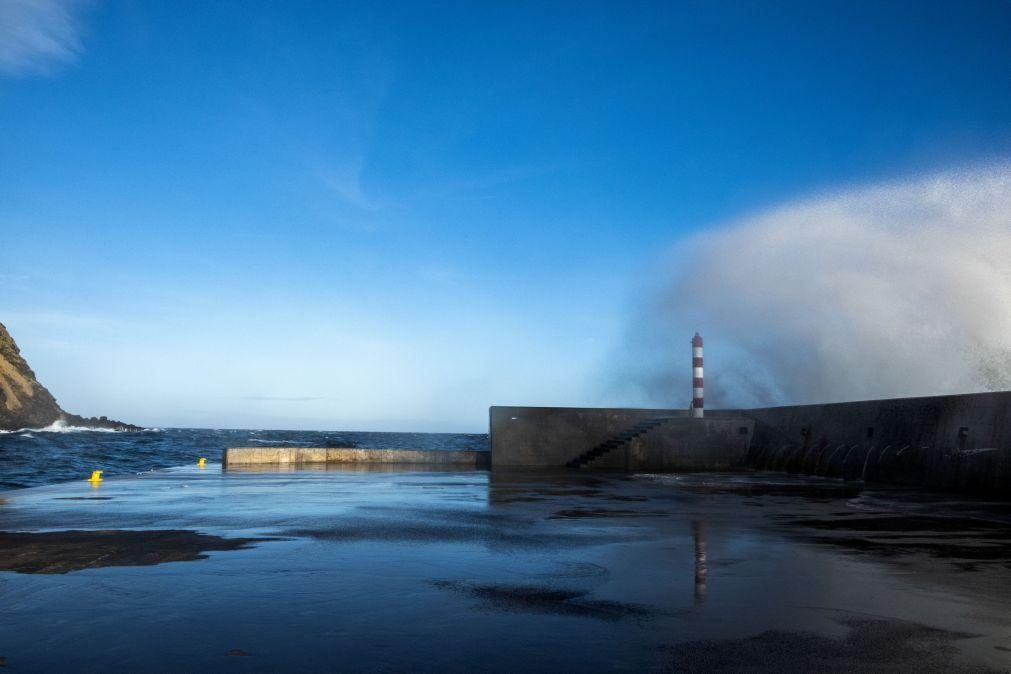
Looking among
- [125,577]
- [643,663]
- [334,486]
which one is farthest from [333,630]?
[334,486]

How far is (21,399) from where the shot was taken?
110 m

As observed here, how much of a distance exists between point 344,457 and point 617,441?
7.24m

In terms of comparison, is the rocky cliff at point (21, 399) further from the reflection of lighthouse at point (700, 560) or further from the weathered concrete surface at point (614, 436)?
the reflection of lighthouse at point (700, 560)

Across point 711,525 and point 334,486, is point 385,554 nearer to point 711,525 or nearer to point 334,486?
point 711,525

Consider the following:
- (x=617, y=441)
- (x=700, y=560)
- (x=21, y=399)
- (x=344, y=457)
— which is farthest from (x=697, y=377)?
(x=21, y=399)

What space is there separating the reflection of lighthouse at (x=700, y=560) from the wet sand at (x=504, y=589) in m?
0.02

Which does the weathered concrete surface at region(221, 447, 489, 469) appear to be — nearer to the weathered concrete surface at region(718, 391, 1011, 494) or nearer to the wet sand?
the weathered concrete surface at region(718, 391, 1011, 494)

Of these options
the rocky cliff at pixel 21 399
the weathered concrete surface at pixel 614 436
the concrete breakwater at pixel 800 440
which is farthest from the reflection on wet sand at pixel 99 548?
the rocky cliff at pixel 21 399

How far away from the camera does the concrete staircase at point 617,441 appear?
18234 mm

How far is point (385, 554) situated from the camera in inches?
204

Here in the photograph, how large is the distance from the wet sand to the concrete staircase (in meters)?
10.0

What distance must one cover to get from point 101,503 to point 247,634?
687cm

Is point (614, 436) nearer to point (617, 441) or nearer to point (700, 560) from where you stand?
point (617, 441)

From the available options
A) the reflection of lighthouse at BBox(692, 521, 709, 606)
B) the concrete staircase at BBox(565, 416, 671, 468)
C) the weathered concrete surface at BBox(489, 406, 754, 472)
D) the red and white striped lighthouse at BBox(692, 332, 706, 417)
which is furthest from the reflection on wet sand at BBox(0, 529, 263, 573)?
the red and white striped lighthouse at BBox(692, 332, 706, 417)
